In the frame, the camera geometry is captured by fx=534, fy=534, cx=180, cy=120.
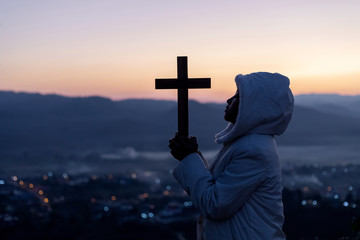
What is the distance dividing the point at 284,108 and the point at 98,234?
42497 millimetres

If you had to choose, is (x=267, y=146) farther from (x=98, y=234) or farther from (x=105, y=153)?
(x=105, y=153)

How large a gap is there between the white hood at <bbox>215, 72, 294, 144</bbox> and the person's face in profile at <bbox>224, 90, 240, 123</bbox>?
0.12m

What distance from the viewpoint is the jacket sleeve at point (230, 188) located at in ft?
10.3

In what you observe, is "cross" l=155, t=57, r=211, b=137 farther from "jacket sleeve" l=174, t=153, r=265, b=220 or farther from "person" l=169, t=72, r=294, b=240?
"jacket sleeve" l=174, t=153, r=265, b=220

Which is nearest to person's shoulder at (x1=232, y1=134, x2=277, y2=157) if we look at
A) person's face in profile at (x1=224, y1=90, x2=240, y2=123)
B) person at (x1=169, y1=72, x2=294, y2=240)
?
person at (x1=169, y1=72, x2=294, y2=240)

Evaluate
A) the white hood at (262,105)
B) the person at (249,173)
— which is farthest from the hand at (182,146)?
the white hood at (262,105)

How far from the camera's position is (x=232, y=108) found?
3418 millimetres

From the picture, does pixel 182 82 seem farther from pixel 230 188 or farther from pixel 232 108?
pixel 230 188

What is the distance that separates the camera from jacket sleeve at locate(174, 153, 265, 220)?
10.3ft

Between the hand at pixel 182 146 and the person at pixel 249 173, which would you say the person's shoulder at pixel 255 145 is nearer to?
the person at pixel 249 173

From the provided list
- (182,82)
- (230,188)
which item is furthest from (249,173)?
(182,82)

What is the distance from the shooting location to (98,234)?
4403 centimetres

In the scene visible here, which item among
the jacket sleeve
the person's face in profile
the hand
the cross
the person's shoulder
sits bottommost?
the jacket sleeve

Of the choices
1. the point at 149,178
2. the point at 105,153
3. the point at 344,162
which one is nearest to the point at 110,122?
the point at 105,153
